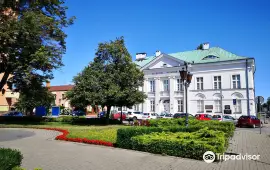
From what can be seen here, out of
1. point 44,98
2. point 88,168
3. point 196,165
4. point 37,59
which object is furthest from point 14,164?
point 44,98

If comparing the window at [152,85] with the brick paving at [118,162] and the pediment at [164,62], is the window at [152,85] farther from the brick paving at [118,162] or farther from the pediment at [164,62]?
the brick paving at [118,162]

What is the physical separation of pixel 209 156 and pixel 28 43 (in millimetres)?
21532

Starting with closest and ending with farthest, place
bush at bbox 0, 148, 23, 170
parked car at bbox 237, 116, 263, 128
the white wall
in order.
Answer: bush at bbox 0, 148, 23, 170 < parked car at bbox 237, 116, 263, 128 < the white wall

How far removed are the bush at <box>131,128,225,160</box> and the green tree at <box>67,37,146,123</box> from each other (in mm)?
15474

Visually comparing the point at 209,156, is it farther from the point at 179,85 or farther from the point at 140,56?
the point at 140,56

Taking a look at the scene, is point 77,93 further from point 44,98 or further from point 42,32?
point 42,32

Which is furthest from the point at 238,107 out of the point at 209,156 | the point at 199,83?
the point at 209,156

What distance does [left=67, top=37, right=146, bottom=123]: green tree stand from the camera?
26.7 meters

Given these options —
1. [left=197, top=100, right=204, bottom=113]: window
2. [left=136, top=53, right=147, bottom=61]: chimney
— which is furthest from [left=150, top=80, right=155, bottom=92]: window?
[left=136, top=53, right=147, bottom=61]: chimney

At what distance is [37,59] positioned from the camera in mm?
24062

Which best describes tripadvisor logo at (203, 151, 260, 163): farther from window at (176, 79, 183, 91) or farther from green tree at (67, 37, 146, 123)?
window at (176, 79, 183, 91)

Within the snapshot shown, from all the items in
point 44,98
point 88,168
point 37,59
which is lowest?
point 88,168

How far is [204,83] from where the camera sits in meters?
43.7

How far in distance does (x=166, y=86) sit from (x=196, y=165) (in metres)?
39.5
